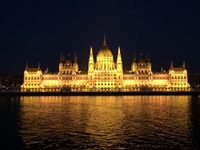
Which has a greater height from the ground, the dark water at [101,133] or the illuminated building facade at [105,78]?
the illuminated building facade at [105,78]

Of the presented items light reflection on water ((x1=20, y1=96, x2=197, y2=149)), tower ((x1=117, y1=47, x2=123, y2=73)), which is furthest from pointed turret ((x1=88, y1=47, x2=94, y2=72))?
light reflection on water ((x1=20, y1=96, x2=197, y2=149))

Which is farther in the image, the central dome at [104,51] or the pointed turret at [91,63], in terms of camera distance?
the central dome at [104,51]

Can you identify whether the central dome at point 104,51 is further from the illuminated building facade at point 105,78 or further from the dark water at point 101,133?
the dark water at point 101,133

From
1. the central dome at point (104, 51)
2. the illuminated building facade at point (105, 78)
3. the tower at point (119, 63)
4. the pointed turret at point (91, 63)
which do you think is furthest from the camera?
the central dome at point (104, 51)

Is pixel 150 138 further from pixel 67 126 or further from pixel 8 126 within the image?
pixel 8 126

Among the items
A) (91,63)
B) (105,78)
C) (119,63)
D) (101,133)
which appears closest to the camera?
(101,133)

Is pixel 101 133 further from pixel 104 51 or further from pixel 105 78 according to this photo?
pixel 104 51

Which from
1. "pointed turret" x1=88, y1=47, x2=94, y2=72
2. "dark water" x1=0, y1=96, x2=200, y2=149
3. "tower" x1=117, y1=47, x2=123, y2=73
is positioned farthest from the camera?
"pointed turret" x1=88, y1=47, x2=94, y2=72

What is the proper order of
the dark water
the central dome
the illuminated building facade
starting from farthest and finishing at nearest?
the central dome
the illuminated building facade
the dark water

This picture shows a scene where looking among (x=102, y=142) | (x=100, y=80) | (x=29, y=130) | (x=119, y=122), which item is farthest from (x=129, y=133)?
(x=100, y=80)

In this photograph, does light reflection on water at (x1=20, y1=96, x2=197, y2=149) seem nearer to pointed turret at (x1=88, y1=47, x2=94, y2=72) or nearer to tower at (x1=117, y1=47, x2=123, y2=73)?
tower at (x1=117, y1=47, x2=123, y2=73)

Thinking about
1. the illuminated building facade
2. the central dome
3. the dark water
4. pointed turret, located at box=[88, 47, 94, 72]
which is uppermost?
the central dome

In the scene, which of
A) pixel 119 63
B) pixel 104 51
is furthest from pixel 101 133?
pixel 104 51

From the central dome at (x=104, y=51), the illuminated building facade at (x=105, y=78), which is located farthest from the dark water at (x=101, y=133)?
the central dome at (x=104, y=51)
